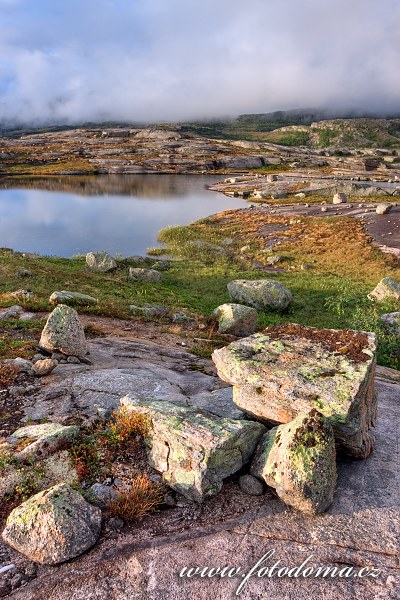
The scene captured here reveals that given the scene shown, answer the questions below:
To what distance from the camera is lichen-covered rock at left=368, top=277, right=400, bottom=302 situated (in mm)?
39312

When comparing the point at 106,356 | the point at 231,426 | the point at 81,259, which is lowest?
the point at 81,259

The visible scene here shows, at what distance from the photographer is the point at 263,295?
39312 millimetres

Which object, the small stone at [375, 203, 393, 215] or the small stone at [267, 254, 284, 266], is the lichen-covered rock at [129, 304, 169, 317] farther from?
the small stone at [375, 203, 393, 215]

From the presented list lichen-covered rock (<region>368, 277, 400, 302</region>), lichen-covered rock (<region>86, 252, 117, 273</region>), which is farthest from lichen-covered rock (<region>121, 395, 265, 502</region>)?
lichen-covered rock (<region>86, 252, 117, 273</region>)

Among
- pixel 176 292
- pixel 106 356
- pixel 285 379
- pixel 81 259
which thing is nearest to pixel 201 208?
pixel 81 259

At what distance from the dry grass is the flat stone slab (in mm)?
284

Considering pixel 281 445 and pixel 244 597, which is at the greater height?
pixel 281 445

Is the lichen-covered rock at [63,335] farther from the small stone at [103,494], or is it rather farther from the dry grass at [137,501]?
the dry grass at [137,501]

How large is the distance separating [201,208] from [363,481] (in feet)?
345

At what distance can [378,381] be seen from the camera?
775 inches

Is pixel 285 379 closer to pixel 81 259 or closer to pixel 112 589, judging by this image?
pixel 112 589

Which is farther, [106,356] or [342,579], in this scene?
[106,356]

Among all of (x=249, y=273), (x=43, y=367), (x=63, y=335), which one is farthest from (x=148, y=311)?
(x=249, y=273)

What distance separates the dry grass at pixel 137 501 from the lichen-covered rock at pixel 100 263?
42.8 metres
